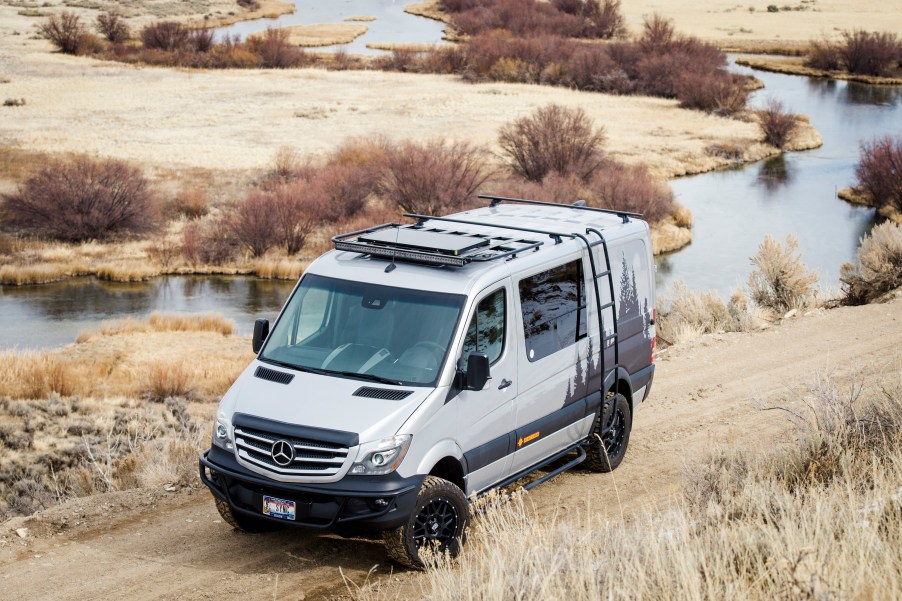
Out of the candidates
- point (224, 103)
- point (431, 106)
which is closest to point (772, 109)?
point (431, 106)

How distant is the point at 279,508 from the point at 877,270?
13.6 metres

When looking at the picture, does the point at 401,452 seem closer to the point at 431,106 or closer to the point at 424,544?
the point at 424,544

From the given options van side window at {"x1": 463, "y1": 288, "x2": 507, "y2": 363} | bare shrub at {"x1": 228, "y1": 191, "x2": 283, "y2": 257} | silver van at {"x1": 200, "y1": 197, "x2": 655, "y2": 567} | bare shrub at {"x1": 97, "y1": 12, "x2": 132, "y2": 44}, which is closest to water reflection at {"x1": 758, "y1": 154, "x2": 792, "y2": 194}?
bare shrub at {"x1": 228, "y1": 191, "x2": 283, "y2": 257}

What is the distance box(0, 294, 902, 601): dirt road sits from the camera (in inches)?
294

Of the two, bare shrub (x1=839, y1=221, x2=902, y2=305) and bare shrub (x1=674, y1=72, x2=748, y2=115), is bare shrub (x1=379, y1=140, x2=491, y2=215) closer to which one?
bare shrub (x1=839, y1=221, x2=902, y2=305)

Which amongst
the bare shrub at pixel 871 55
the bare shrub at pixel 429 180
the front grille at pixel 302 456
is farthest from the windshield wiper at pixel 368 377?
the bare shrub at pixel 871 55

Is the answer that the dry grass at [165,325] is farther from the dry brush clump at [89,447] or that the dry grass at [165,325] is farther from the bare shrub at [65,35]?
the bare shrub at [65,35]

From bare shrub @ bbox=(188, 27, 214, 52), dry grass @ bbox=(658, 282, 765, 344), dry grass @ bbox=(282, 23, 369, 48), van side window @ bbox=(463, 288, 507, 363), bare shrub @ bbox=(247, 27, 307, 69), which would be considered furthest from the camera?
dry grass @ bbox=(282, 23, 369, 48)

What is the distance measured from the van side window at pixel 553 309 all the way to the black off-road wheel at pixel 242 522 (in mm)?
2474

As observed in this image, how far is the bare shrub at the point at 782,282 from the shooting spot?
18328 millimetres

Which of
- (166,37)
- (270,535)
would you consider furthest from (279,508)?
(166,37)

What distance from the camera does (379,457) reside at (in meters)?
7.12

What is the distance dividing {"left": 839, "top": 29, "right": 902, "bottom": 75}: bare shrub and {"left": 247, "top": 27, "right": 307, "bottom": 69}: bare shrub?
37.3 meters

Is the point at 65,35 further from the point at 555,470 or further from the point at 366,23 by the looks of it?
the point at 555,470
